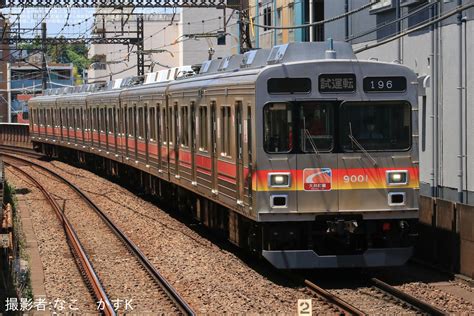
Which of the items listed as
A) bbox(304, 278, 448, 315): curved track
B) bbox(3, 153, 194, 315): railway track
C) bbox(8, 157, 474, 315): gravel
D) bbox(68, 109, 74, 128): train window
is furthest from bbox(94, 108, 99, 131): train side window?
bbox(304, 278, 448, 315): curved track

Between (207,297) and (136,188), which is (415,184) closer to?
(207,297)

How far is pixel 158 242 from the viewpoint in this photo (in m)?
15.8

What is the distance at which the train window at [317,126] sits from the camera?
38.0 feet

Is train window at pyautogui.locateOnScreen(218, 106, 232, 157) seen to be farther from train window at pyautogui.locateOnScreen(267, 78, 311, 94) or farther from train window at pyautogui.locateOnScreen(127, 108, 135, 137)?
train window at pyautogui.locateOnScreen(127, 108, 135, 137)

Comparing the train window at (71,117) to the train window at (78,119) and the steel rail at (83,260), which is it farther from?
the steel rail at (83,260)

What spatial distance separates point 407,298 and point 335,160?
2.06m

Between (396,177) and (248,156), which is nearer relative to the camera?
(396,177)

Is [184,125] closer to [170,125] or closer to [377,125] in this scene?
[170,125]

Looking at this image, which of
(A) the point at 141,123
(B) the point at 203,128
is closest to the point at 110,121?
(A) the point at 141,123

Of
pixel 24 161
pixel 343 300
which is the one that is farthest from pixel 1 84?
pixel 343 300

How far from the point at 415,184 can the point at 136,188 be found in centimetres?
1498

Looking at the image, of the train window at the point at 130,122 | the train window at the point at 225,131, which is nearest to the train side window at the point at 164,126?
the train window at the point at 130,122

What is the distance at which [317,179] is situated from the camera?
1154 centimetres

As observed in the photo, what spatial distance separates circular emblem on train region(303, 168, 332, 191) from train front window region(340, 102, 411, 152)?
0.46m
